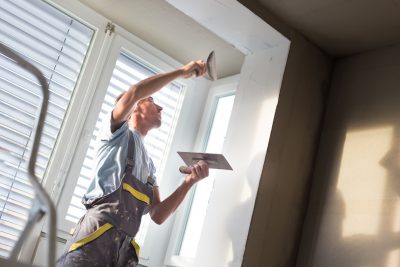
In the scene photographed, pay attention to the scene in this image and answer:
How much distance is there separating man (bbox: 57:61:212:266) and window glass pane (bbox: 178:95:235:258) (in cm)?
53

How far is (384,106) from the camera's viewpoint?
216 centimetres

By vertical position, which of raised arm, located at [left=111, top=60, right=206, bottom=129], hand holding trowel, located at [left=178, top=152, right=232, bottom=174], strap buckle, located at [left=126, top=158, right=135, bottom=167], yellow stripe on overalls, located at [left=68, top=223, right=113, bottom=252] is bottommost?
yellow stripe on overalls, located at [left=68, top=223, right=113, bottom=252]

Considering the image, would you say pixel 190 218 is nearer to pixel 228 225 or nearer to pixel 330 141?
pixel 228 225

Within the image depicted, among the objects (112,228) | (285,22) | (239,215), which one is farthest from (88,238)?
(285,22)

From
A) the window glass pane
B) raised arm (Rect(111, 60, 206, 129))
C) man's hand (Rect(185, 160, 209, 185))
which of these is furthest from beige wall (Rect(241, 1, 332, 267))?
raised arm (Rect(111, 60, 206, 129))

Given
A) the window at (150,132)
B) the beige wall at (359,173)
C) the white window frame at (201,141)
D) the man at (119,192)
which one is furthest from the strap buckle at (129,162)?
the beige wall at (359,173)

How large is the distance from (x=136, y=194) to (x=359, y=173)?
39.5 inches

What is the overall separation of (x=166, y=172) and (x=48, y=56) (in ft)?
2.85

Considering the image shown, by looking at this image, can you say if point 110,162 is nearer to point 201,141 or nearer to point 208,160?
point 208,160

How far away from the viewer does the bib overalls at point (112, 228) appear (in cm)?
173

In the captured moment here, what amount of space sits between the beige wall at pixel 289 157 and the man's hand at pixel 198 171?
10.2 inches

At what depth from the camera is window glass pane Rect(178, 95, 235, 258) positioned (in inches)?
100

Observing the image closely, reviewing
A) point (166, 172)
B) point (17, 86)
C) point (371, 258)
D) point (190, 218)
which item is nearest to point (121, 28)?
point (17, 86)

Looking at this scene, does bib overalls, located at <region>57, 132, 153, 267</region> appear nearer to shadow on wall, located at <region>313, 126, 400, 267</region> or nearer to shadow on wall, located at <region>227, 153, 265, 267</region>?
shadow on wall, located at <region>227, 153, 265, 267</region>
